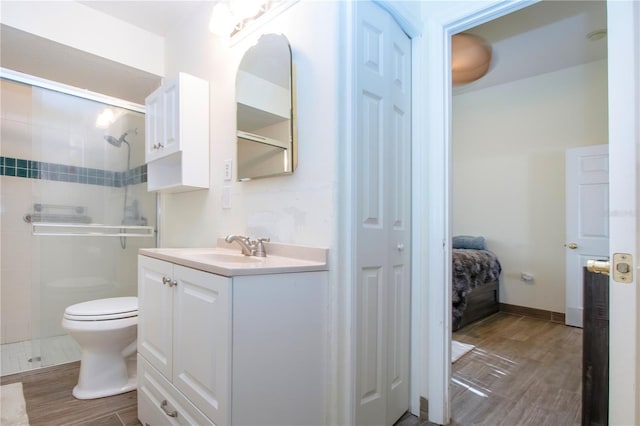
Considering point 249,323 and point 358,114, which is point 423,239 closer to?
point 358,114

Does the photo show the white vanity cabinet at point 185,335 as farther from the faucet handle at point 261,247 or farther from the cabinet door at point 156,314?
the faucet handle at point 261,247

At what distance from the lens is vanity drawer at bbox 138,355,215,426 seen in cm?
115

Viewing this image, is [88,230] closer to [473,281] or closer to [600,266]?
[600,266]

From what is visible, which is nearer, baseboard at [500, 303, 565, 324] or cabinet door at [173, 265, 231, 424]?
cabinet door at [173, 265, 231, 424]

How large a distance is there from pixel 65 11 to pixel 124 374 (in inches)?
90.6

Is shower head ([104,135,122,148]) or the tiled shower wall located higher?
shower head ([104,135,122,148])

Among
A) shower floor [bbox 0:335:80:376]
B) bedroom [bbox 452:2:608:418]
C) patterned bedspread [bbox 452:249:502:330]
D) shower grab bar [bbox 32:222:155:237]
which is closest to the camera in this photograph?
shower floor [bbox 0:335:80:376]

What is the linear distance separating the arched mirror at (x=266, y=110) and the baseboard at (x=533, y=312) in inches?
133

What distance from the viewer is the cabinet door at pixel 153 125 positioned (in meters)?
2.10

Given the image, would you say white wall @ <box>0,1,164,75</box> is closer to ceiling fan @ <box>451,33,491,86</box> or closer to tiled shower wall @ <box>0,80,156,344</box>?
tiled shower wall @ <box>0,80,156,344</box>

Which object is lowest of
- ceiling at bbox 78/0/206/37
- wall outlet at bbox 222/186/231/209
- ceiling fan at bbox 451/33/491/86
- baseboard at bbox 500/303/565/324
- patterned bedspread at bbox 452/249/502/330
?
baseboard at bbox 500/303/565/324

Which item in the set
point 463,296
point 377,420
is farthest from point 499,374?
point 377,420

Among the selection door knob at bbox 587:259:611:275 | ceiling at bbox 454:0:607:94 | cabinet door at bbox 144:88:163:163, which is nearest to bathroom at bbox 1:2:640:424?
cabinet door at bbox 144:88:163:163

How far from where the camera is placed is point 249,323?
100 centimetres
